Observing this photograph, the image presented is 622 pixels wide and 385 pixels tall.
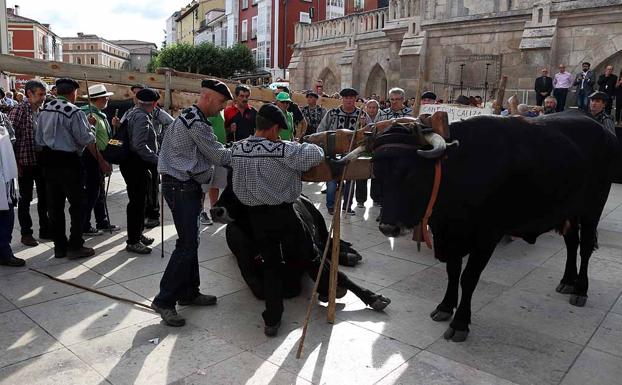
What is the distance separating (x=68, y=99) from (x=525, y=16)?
15231mm

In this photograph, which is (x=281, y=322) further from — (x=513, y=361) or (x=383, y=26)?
(x=383, y=26)

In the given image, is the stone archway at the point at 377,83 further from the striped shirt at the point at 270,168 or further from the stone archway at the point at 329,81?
the striped shirt at the point at 270,168

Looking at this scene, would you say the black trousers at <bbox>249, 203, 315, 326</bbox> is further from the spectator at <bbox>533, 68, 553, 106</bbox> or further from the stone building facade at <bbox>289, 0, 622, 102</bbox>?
the stone building facade at <bbox>289, 0, 622, 102</bbox>

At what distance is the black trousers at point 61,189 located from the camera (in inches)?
206

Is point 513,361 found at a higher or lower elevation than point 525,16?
lower

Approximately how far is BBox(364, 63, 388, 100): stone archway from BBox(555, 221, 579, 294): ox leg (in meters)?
18.4

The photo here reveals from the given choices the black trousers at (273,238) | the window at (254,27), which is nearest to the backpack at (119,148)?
the black trousers at (273,238)

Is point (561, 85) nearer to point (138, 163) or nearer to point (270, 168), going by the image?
point (138, 163)

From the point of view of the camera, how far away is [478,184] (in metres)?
3.70

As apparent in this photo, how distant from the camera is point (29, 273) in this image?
16.3 ft

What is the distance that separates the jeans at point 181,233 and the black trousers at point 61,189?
191 cm

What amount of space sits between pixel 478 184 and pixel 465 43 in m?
15.9

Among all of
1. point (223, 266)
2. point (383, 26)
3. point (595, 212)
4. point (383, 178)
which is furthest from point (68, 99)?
point (383, 26)

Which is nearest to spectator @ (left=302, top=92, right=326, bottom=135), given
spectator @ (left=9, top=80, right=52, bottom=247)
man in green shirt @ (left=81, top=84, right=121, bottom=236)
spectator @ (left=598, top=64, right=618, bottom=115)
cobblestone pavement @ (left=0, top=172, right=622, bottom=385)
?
man in green shirt @ (left=81, top=84, right=121, bottom=236)
